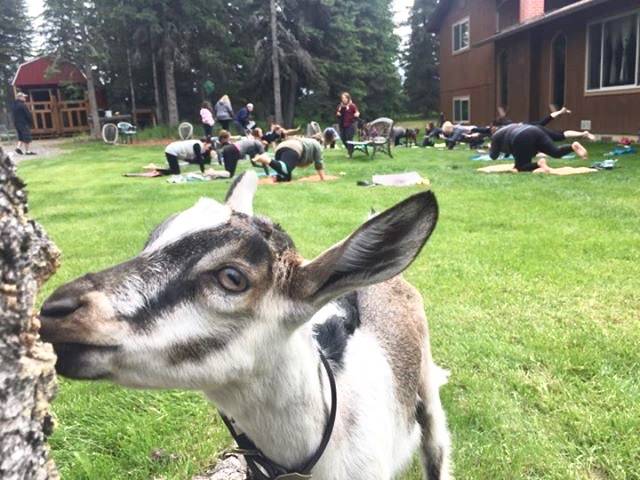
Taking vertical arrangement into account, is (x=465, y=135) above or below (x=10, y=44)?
below

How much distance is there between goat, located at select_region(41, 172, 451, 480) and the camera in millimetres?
1383

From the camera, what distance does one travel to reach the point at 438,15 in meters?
27.8

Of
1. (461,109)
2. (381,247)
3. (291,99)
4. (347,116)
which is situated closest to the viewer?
(381,247)

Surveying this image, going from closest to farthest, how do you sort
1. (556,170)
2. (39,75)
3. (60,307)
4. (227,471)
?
(60,307), (227,471), (556,170), (39,75)

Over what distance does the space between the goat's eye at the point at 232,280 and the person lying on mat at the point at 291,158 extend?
1084cm

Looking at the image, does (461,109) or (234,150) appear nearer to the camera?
(234,150)

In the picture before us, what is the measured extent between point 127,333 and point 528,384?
2.70 metres

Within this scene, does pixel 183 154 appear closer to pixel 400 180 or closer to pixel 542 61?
pixel 400 180

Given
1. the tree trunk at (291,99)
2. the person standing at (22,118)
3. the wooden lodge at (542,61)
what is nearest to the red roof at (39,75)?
the tree trunk at (291,99)

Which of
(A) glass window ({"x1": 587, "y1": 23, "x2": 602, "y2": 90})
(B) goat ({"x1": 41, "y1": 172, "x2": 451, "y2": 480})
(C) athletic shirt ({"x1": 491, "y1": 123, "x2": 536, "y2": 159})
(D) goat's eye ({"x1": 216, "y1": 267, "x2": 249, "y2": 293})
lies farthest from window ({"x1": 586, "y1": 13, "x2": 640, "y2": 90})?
(D) goat's eye ({"x1": 216, "y1": 267, "x2": 249, "y2": 293})

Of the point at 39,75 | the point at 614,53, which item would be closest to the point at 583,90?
the point at 614,53

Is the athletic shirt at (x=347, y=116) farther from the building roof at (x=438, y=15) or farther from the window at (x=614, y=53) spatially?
the building roof at (x=438, y=15)

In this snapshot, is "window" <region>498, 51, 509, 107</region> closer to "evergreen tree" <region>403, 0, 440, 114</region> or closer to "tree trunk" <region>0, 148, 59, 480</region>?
"tree trunk" <region>0, 148, 59, 480</region>

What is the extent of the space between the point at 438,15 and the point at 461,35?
2411 mm
